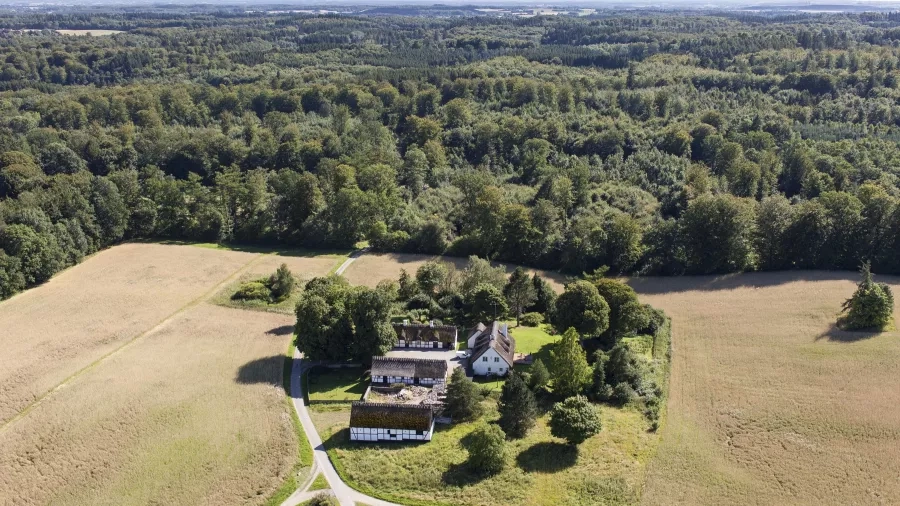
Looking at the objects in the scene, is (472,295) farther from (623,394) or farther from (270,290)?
(270,290)

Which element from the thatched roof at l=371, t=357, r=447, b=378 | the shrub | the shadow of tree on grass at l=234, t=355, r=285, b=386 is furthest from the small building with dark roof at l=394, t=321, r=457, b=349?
the shrub

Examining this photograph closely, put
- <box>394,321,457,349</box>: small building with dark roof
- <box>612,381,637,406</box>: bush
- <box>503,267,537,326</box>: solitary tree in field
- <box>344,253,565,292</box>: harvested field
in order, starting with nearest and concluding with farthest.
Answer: <box>612,381,637,406</box>: bush, <box>394,321,457,349</box>: small building with dark roof, <box>503,267,537,326</box>: solitary tree in field, <box>344,253,565,292</box>: harvested field

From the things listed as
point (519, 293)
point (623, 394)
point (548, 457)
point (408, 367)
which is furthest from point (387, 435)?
point (519, 293)

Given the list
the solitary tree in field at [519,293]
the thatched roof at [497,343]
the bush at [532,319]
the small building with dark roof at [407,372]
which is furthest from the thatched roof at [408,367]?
the solitary tree in field at [519,293]

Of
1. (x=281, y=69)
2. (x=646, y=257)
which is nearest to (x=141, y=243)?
(x=646, y=257)

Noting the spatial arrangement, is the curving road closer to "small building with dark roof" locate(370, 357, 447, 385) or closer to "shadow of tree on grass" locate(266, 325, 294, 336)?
"small building with dark roof" locate(370, 357, 447, 385)
